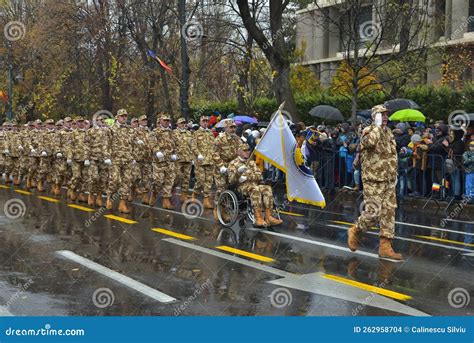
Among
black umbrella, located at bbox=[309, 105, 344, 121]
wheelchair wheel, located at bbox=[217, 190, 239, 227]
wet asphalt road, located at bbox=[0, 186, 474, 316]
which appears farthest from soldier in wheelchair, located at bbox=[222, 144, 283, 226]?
black umbrella, located at bbox=[309, 105, 344, 121]

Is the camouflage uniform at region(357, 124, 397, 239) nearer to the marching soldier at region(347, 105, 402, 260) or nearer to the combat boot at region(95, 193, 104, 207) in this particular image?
the marching soldier at region(347, 105, 402, 260)

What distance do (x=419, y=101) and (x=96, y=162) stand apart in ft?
50.4

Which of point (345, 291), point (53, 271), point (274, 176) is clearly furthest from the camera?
point (274, 176)

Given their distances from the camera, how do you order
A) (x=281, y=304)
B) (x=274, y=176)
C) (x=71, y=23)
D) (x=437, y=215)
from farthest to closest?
(x=71, y=23) → (x=274, y=176) → (x=437, y=215) → (x=281, y=304)

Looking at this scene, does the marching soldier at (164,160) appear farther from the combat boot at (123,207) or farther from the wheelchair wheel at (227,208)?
the wheelchair wheel at (227,208)

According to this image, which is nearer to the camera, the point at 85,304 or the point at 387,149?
the point at 85,304

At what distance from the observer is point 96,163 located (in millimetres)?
14281

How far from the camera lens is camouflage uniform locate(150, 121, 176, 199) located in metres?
13.8

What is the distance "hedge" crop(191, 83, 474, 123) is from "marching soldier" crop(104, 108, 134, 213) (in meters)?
14.4

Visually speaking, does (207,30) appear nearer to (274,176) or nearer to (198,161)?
(274,176)

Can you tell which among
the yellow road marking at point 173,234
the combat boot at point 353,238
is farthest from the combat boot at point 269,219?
the combat boot at point 353,238

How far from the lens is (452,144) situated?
1395 centimetres

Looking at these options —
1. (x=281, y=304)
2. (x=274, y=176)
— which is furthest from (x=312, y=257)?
(x=274, y=176)

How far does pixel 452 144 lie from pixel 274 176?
5.72 metres
